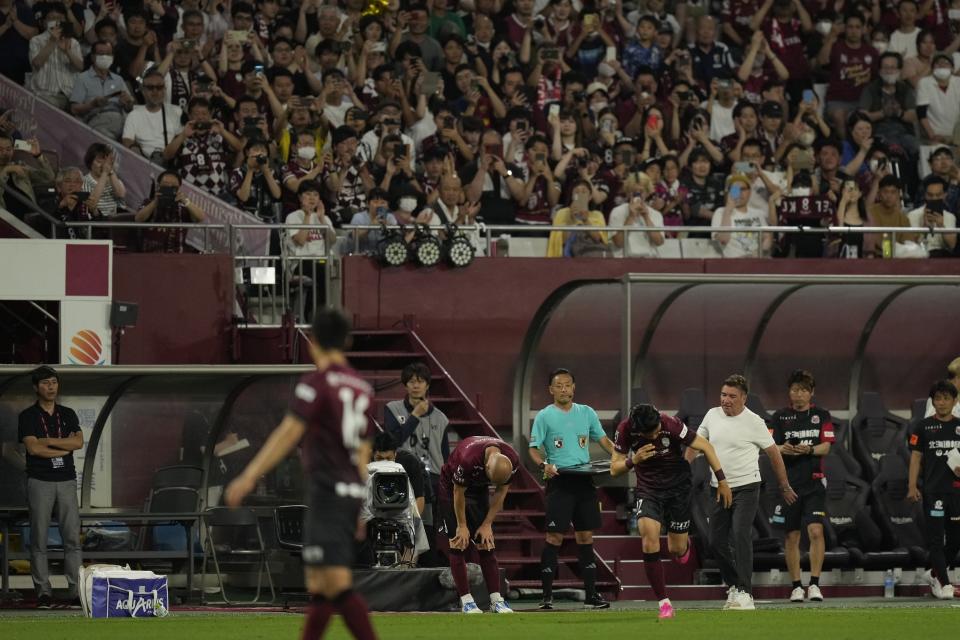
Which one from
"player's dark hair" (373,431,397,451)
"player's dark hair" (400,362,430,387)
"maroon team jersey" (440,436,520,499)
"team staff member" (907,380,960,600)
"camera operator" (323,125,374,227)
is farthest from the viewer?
"camera operator" (323,125,374,227)

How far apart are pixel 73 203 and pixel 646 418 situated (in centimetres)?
828

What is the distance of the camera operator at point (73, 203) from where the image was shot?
19.5m

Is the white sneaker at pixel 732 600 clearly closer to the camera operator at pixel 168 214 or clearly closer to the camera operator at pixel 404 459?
the camera operator at pixel 404 459

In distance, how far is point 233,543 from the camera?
17.7 metres

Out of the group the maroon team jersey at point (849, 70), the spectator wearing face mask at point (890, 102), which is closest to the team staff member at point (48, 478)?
the spectator wearing face mask at point (890, 102)

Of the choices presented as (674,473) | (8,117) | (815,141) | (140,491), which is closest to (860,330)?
(815,141)

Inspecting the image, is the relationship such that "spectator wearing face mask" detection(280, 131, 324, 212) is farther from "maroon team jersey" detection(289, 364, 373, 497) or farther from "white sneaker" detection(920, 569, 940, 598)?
"maroon team jersey" detection(289, 364, 373, 497)

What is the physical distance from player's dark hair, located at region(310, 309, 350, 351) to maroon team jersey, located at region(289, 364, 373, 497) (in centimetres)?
14

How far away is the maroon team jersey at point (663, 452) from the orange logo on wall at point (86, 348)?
22.1 ft

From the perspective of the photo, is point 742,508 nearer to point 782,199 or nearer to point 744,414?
point 744,414

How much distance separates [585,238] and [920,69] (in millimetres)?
7372

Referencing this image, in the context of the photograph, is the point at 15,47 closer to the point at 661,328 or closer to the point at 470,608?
the point at 661,328

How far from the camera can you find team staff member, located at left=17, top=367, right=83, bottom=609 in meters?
16.3

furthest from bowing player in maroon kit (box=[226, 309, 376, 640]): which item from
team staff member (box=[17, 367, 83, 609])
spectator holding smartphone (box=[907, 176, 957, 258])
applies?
spectator holding smartphone (box=[907, 176, 957, 258])
